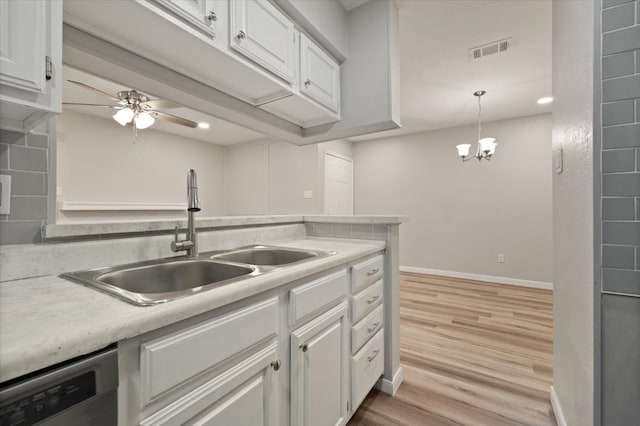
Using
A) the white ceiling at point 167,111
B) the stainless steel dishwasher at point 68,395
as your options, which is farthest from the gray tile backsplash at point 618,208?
the white ceiling at point 167,111

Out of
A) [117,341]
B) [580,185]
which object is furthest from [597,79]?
[117,341]

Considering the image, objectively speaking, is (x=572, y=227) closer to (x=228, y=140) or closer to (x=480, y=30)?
(x=480, y=30)

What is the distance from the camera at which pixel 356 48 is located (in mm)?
1952

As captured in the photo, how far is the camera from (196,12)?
1091 mm

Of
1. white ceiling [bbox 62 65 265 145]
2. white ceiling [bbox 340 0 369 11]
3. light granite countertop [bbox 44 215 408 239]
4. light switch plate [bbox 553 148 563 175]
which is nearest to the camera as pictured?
light granite countertop [bbox 44 215 408 239]

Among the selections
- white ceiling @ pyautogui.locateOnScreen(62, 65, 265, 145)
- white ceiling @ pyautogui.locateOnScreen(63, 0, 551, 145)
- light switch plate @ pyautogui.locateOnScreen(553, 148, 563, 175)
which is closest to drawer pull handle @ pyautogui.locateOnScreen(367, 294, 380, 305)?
light switch plate @ pyautogui.locateOnScreen(553, 148, 563, 175)

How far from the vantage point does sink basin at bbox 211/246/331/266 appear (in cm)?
139

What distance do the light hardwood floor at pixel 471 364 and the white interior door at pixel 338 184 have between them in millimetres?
1979

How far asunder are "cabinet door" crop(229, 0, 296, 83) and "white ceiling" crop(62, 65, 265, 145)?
162 centimetres

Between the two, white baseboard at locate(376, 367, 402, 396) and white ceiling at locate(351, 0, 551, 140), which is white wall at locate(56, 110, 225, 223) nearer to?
white baseboard at locate(376, 367, 402, 396)

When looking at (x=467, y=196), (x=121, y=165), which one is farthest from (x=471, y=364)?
(x=121, y=165)

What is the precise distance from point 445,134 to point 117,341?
490cm

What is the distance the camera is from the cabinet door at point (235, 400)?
625 millimetres

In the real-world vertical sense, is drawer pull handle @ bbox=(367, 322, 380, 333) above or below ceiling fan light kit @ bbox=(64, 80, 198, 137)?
below
